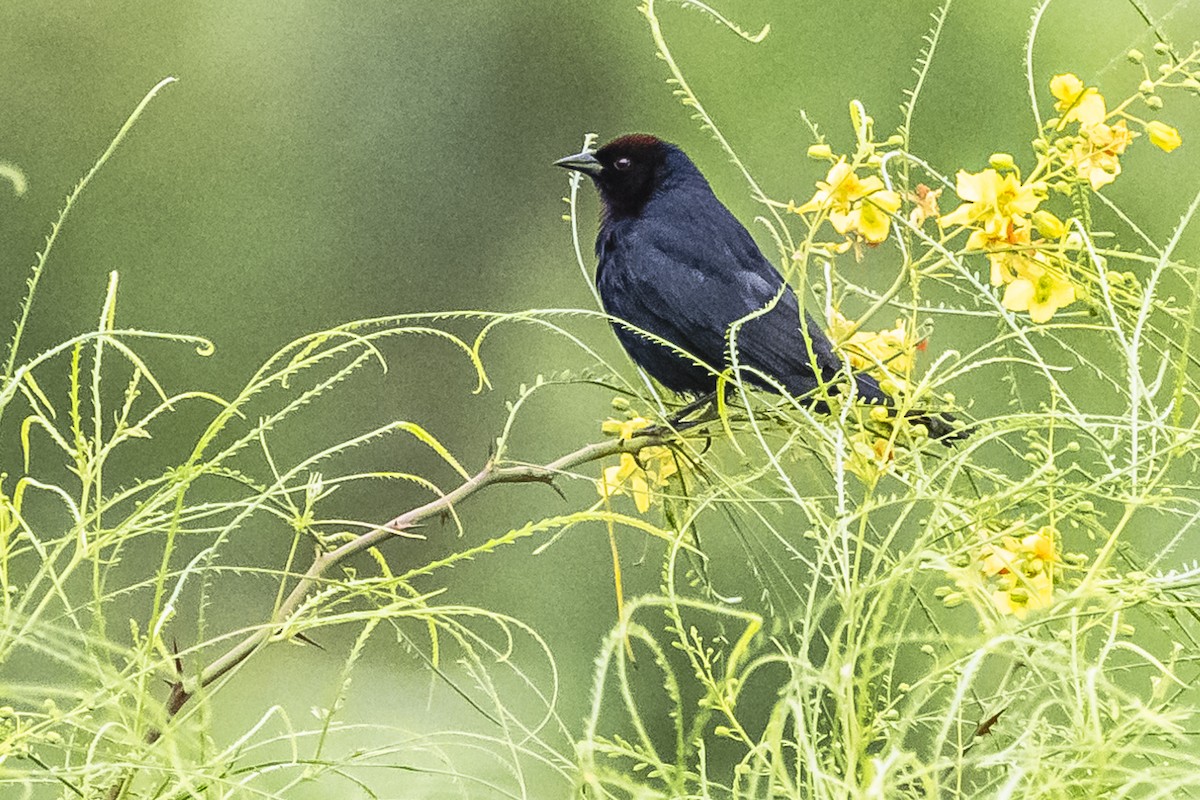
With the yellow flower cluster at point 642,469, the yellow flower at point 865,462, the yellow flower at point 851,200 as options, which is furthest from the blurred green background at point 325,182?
the yellow flower at point 865,462

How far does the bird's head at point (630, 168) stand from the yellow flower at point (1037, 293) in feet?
5.35

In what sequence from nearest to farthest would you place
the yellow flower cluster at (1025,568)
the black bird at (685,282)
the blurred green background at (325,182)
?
the yellow flower cluster at (1025,568) → the black bird at (685,282) → the blurred green background at (325,182)

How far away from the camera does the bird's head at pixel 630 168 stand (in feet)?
8.88

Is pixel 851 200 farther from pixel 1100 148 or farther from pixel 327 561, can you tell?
pixel 327 561

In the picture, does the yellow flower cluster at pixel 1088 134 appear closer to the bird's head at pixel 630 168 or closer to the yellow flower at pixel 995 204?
the yellow flower at pixel 995 204

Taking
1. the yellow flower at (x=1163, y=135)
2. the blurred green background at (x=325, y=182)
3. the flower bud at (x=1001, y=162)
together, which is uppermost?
the flower bud at (x=1001, y=162)

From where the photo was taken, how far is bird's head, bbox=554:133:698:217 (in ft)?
8.88

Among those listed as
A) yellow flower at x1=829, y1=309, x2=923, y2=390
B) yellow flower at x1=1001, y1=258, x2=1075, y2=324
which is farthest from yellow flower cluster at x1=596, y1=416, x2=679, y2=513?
yellow flower at x1=1001, y1=258, x2=1075, y2=324

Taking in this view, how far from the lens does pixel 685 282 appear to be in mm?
2404

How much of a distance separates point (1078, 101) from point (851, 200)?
17 centimetres

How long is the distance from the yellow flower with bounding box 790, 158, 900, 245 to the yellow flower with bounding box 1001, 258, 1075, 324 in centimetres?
9

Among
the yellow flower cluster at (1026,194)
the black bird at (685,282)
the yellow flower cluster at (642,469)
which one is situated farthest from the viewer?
the black bird at (685,282)

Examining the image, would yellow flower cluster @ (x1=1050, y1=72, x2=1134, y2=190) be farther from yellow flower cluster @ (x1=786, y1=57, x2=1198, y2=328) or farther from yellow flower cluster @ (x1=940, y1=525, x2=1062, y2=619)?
yellow flower cluster @ (x1=940, y1=525, x2=1062, y2=619)

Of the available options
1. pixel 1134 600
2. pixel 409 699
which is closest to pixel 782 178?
pixel 409 699
